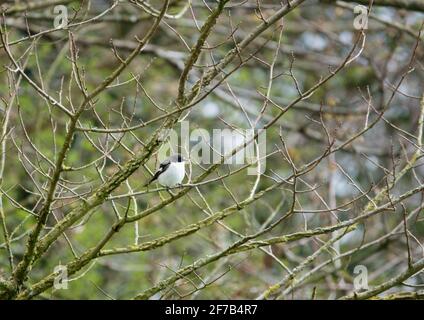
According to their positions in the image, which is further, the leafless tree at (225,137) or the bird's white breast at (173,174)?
the leafless tree at (225,137)

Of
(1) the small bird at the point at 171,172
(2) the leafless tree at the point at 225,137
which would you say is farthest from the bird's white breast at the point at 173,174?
(2) the leafless tree at the point at 225,137

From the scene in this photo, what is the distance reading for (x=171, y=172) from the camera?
18.4ft

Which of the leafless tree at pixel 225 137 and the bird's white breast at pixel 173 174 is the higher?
the leafless tree at pixel 225 137

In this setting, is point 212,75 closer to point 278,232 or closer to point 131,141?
point 131,141

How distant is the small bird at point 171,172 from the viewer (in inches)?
218

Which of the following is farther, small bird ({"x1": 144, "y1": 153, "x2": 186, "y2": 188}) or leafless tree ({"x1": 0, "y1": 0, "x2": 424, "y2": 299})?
leafless tree ({"x1": 0, "y1": 0, "x2": 424, "y2": 299})

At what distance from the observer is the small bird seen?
5.53 metres

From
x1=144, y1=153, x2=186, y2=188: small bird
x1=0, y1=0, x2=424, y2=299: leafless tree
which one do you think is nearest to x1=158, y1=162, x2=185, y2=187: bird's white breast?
x1=144, y1=153, x2=186, y2=188: small bird

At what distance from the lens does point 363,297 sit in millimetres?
4566

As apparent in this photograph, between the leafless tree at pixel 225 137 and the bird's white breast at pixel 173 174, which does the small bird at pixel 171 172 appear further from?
the leafless tree at pixel 225 137

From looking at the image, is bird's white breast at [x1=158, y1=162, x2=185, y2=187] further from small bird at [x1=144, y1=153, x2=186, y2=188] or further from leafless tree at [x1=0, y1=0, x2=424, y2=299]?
leafless tree at [x1=0, y1=0, x2=424, y2=299]

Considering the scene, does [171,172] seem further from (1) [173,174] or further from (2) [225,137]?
(2) [225,137]

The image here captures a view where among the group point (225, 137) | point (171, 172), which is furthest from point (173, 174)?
point (225, 137)
